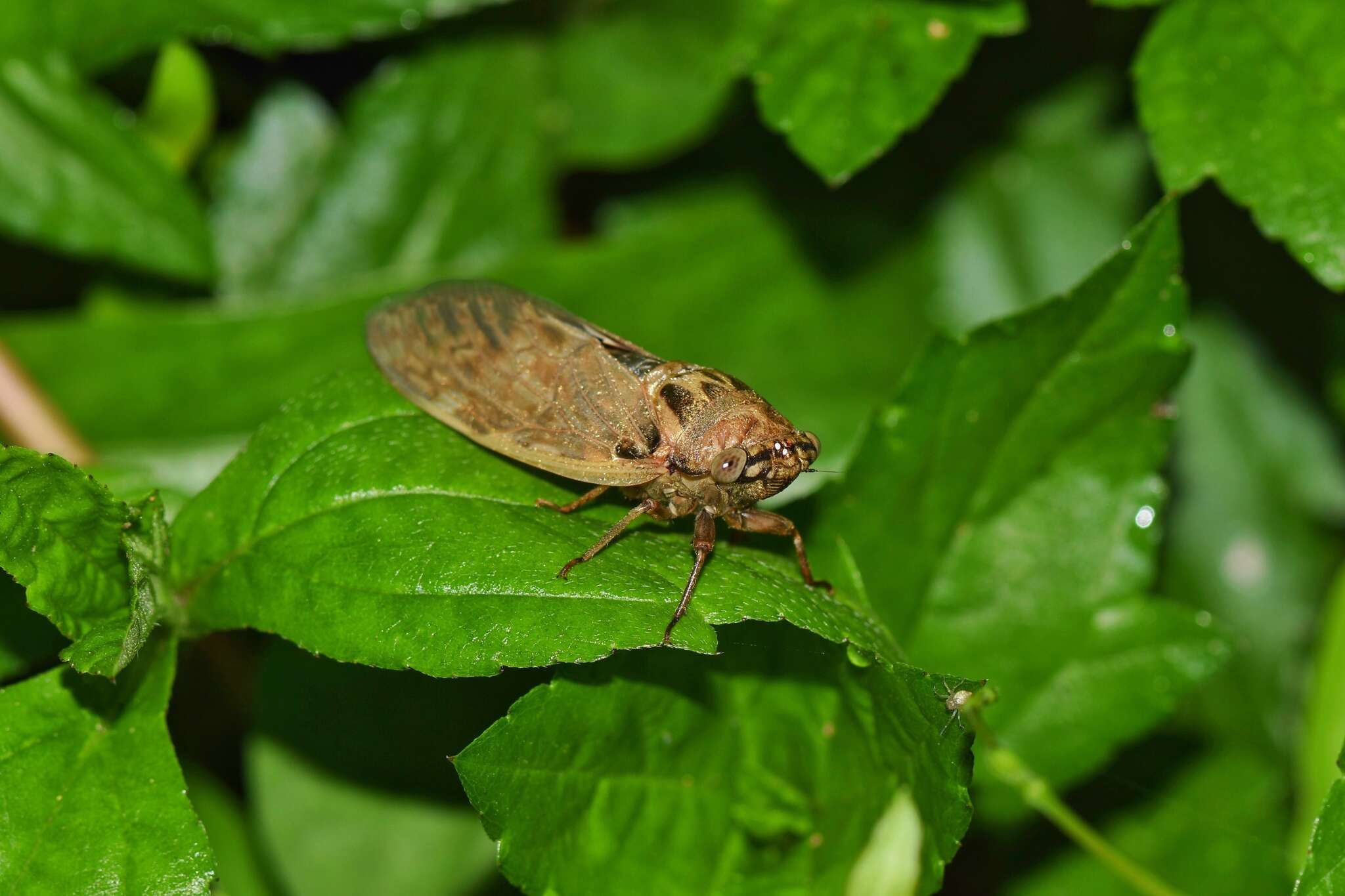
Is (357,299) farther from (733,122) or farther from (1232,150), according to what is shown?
(1232,150)

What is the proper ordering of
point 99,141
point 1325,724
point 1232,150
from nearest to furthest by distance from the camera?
point 1232,150, point 1325,724, point 99,141

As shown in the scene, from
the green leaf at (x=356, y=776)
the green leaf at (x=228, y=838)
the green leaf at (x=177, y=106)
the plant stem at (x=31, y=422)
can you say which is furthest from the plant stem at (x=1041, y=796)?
the green leaf at (x=177, y=106)

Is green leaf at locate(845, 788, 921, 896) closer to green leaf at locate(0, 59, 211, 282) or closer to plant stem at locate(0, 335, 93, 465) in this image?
plant stem at locate(0, 335, 93, 465)

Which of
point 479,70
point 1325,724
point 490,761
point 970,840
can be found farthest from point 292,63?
point 1325,724

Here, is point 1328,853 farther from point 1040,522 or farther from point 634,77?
point 634,77

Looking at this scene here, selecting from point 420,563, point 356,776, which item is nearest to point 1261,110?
point 420,563

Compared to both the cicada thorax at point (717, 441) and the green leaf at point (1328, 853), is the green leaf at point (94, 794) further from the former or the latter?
the green leaf at point (1328, 853)
